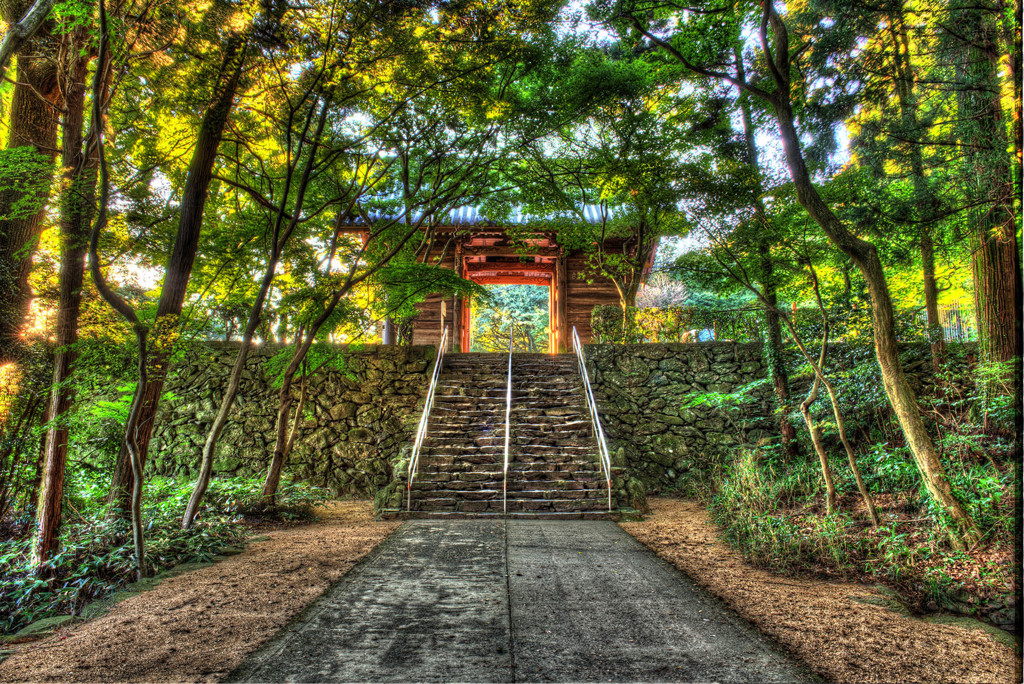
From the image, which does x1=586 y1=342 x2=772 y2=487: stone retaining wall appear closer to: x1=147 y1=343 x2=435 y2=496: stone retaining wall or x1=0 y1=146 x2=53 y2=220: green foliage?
x1=147 y1=343 x2=435 y2=496: stone retaining wall

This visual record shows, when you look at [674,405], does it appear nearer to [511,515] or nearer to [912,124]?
[511,515]

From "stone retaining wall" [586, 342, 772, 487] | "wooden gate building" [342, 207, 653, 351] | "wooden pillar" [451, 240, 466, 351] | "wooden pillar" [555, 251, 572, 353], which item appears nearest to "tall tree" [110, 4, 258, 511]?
"stone retaining wall" [586, 342, 772, 487]

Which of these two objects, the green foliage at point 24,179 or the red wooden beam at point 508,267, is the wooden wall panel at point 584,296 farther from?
the green foliage at point 24,179

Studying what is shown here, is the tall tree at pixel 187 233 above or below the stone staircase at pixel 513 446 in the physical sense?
above

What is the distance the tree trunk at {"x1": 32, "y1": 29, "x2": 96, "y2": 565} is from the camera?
411cm

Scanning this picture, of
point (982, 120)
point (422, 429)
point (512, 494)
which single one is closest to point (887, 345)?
point (982, 120)

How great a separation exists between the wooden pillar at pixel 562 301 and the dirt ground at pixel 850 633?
28.2 ft

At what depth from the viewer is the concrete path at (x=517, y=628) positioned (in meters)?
2.20

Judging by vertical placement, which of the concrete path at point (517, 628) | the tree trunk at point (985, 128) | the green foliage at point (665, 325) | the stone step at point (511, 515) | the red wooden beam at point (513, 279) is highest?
the red wooden beam at point (513, 279)

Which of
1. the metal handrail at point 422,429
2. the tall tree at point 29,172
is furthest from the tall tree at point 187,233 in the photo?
the metal handrail at point 422,429

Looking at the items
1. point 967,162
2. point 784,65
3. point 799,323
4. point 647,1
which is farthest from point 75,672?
point 799,323

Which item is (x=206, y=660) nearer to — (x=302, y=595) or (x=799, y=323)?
(x=302, y=595)

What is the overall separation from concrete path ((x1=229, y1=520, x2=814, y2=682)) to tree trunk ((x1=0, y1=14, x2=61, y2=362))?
3994 millimetres

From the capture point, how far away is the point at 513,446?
304 inches
